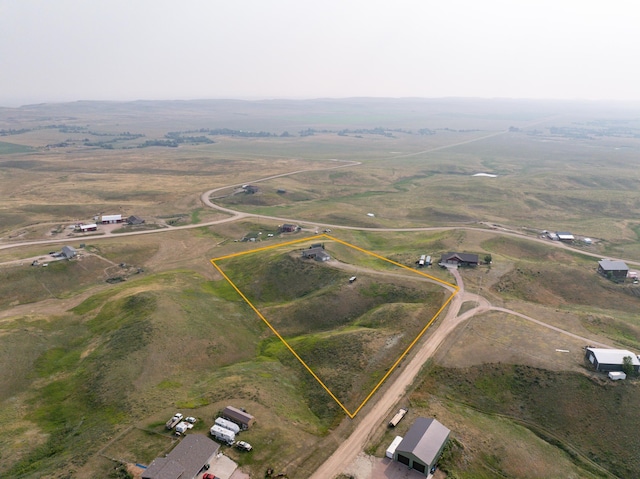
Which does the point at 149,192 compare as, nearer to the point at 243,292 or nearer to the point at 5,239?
the point at 5,239

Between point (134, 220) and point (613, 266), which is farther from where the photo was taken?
point (134, 220)

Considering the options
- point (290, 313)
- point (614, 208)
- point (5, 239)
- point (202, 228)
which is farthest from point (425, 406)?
point (614, 208)

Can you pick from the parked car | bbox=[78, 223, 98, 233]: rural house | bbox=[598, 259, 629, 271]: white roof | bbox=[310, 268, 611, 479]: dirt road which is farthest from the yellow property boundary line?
bbox=[78, 223, 98, 233]: rural house

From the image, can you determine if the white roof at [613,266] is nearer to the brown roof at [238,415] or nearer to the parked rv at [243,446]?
the brown roof at [238,415]

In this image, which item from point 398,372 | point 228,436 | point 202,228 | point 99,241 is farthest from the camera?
point 202,228

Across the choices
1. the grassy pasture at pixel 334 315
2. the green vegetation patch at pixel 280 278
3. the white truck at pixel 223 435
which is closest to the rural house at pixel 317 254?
the green vegetation patch at pixel 280 278

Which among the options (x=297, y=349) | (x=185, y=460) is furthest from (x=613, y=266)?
(x=185, y=460)

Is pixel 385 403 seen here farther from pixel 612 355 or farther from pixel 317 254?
pixel 317 254
